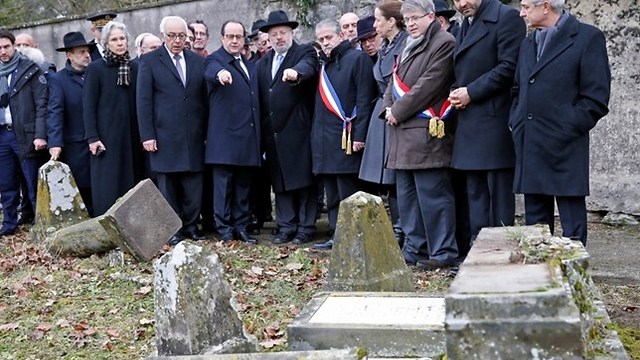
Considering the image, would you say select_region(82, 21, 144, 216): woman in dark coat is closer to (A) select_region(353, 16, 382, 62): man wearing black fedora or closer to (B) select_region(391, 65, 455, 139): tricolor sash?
(A) select_region(353, 16, 382, 62): man wearing black fedora

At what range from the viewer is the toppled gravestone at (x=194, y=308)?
145 inches

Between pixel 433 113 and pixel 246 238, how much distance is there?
2.63 meters

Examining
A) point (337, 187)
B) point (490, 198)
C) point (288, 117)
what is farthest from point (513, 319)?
point (288, 117)

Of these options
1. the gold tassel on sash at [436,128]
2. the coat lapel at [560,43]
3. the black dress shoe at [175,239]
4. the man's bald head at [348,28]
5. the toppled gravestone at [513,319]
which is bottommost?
the black dress shoe at [175,239]

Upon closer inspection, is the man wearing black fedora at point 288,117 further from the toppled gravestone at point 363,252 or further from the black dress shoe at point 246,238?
the toppled gravestone at point 363,252

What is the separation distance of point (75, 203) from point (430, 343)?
5167mm

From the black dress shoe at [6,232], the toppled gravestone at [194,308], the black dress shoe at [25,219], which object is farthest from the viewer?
the black dress shoe at [25,219]

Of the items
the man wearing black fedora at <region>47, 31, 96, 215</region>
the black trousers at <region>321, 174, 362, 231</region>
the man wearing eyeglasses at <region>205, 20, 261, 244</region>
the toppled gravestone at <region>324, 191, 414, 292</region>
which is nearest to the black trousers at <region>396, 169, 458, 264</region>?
the black trousers at <region>321, 174, 362, 231</region>

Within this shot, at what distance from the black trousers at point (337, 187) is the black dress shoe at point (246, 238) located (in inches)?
32.3

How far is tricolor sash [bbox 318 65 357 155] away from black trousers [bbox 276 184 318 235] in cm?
83

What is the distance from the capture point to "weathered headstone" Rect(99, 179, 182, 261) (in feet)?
22.0

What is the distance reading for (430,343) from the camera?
395 cm

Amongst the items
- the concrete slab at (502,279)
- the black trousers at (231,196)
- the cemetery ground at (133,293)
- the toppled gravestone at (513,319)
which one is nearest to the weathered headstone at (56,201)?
the cemetery ground at (133,293)

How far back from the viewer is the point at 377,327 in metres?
4.02
